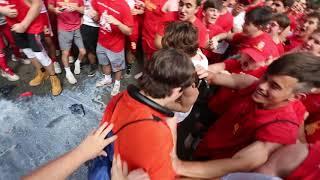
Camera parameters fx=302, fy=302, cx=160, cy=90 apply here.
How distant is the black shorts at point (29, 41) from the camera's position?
3.77 metres

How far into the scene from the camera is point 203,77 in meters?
2.57

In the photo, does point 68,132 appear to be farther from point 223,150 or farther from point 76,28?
point 223,150

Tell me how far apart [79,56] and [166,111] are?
3.08 meters

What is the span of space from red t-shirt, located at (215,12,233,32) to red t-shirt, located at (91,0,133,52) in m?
1.21

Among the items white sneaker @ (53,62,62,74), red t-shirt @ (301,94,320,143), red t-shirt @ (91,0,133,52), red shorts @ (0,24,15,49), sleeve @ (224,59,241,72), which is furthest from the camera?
white sneaker @ (53,62,62,74)

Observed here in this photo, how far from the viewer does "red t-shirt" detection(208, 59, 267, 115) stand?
277 centimetres

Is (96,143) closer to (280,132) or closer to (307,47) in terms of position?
(280,132)

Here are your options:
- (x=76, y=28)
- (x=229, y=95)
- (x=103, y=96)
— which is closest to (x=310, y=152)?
(x=229, y=95)

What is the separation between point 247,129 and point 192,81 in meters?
0.51

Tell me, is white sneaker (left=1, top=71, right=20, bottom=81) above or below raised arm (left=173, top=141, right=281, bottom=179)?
below

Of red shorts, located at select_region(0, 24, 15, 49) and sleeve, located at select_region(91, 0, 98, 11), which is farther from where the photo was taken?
red shorts, located at select_region(0, 24, 15, 49)

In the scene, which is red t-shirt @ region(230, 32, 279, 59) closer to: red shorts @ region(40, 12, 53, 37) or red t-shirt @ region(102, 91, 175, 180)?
red t-shirt @ region(102, 91, 175, 180)

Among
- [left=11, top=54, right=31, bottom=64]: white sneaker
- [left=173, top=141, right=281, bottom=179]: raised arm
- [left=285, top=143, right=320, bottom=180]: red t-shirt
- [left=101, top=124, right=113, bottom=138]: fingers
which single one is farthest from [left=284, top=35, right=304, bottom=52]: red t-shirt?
[left=11, top=54, right=31, bottom=64]: white sneaker

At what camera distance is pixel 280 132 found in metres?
1.90
